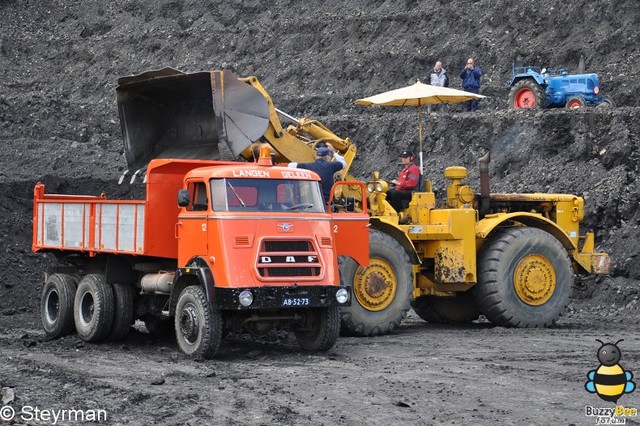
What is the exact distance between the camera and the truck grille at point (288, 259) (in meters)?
14.0

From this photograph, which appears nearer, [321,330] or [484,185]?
[321,330]

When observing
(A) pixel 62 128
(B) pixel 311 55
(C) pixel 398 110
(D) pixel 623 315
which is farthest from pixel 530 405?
(B) pixel 311 55

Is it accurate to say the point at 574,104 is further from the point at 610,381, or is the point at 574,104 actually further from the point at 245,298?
the point at 610,381

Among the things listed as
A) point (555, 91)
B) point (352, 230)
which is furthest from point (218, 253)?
point (555, 91)

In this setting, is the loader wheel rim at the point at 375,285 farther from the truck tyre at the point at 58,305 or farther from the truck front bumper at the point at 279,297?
the truck tyre at the point at 58,305

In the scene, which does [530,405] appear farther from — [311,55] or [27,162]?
[311,55]

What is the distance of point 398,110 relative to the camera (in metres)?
36.1

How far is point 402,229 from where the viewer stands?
17328mm

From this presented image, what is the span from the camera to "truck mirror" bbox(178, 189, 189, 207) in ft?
46.8

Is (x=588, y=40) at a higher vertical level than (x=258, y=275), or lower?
higher

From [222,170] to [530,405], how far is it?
5.12 m

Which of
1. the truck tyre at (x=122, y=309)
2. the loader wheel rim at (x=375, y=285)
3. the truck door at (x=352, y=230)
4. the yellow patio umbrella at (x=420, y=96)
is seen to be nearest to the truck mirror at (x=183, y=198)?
the truck door at (x=352, y=230)

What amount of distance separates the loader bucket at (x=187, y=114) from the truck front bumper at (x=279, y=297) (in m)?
→ 3.58

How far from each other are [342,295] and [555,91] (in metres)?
18.4
